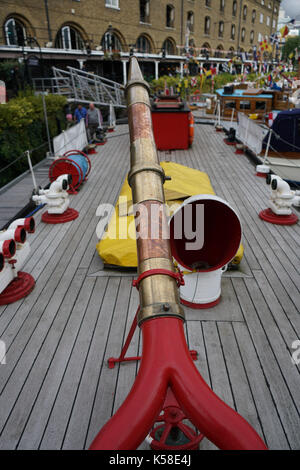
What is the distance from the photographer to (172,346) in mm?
1452

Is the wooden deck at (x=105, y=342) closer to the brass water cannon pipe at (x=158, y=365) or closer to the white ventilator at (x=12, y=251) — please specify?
the white ventilator at (x=12, y=251)

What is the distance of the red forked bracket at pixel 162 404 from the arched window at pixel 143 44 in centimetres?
3666

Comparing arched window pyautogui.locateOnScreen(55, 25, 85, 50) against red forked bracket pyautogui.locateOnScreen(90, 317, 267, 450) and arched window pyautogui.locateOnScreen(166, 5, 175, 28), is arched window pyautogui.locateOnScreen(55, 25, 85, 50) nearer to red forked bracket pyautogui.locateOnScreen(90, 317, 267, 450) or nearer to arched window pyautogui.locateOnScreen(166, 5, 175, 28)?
arched window pyautogui.locateOnScreen(166, 5, 175, 28)

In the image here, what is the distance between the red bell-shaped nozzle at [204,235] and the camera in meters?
3.43

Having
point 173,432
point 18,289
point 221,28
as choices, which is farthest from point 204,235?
point 221,28

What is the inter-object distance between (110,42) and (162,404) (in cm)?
3171

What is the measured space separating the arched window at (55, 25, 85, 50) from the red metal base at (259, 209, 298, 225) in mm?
25184

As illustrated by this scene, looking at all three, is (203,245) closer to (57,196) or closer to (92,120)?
(57,196)

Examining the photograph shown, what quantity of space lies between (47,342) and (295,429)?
2.33m

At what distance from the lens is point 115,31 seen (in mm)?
30094

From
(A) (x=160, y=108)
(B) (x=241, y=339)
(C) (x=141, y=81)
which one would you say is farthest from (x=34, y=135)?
(B) (x=241, y=339)

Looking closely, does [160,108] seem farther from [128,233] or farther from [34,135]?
[128,233]

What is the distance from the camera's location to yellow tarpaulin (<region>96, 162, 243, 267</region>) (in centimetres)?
441

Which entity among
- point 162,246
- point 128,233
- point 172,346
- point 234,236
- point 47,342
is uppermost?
point 162,246
